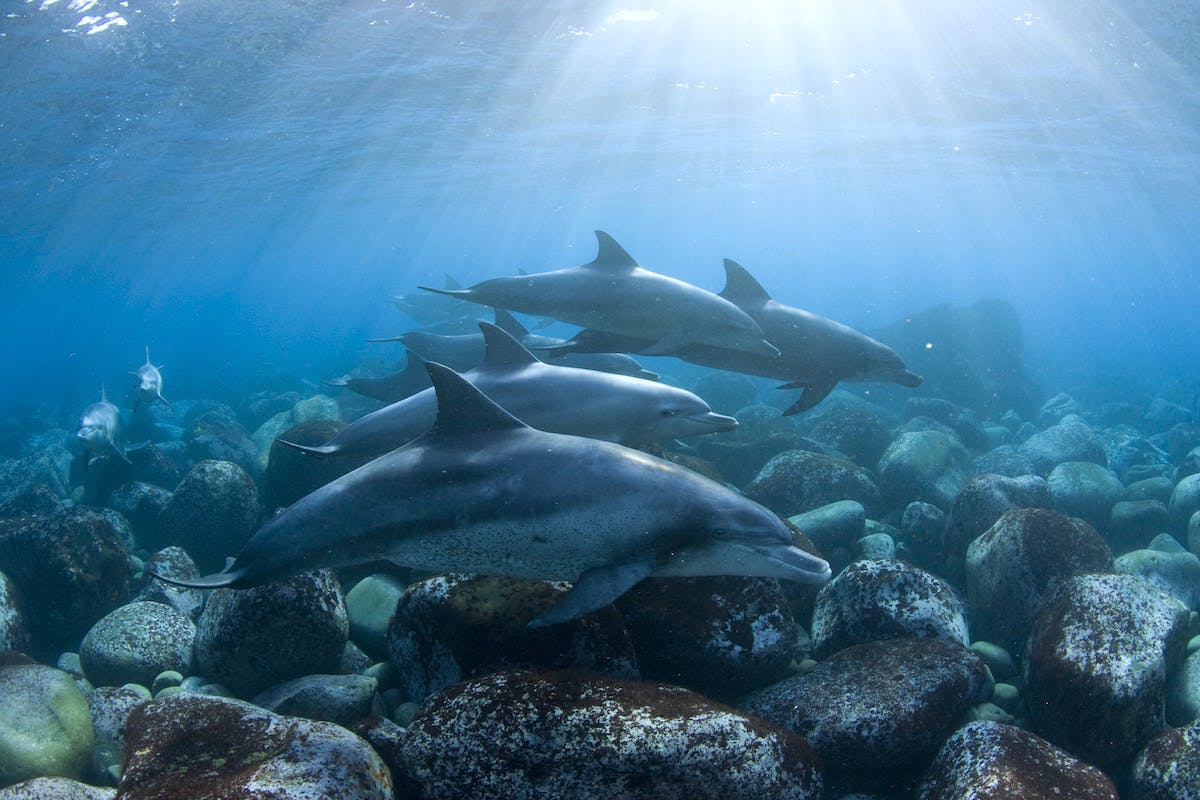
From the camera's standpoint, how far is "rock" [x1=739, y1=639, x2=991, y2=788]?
15.0ft

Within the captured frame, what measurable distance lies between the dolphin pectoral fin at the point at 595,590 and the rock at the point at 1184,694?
14.7ft

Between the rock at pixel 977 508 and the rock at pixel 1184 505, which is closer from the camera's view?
the rock at pixel 977 508

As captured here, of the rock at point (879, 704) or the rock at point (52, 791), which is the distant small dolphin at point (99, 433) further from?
the rock at point (879, 704)

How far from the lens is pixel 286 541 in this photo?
500 cm

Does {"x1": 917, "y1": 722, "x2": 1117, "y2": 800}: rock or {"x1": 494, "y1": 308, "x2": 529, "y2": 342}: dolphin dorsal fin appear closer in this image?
{"x1": 917, "y1": 722, "x2": 1117, "y2": 800}: rock

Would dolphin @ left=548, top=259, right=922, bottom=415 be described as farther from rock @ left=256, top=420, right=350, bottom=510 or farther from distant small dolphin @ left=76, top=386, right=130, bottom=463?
distant small dolphin @ left=76, top=386, right=130, bottom=463

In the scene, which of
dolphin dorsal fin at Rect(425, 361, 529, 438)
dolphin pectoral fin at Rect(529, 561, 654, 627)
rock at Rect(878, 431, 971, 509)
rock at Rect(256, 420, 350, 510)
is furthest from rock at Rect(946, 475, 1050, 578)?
rock at Rect(256, 420, 350, 510)

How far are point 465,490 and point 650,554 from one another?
1.39 m

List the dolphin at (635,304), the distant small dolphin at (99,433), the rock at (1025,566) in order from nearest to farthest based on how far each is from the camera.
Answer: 1. the rock at (1025,566)
2. the dolphin at (635,304)
3. the distant small dolphin at (99,433)

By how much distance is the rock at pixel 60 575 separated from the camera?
780 centimetres

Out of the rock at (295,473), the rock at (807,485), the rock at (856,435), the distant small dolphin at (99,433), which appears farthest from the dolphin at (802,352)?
the distant small dolphin at (99,433)

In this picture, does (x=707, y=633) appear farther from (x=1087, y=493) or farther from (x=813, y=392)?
(x=1087, y=493)

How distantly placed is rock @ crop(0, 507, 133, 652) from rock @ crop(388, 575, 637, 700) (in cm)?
495

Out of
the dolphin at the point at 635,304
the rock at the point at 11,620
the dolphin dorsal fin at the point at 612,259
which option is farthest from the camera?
the dolphin dorsal fin at the point at 612,259
